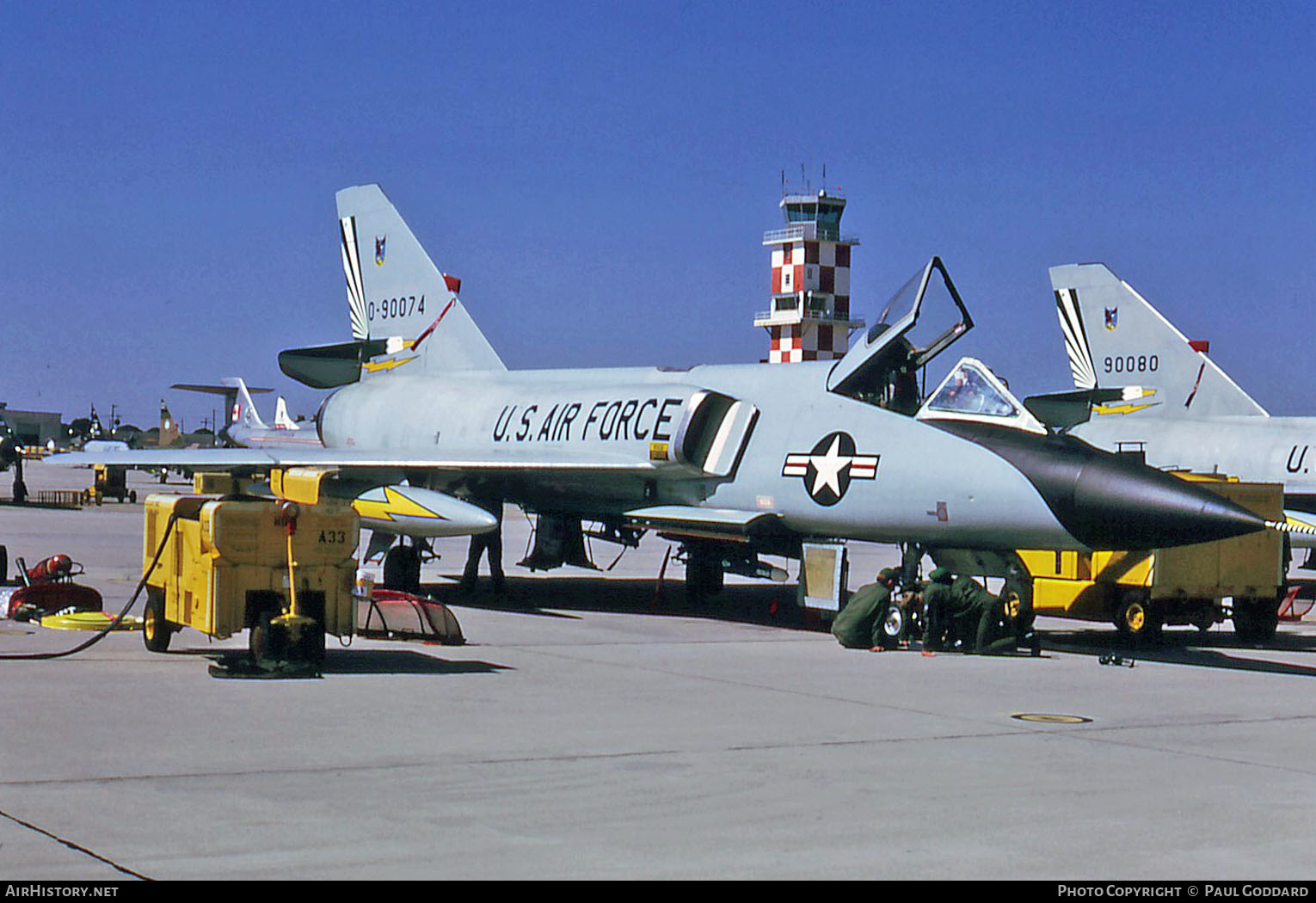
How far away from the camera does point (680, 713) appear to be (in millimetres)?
9445

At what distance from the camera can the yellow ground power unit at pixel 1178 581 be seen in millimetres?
14445

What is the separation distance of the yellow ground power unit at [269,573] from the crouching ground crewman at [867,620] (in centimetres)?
464

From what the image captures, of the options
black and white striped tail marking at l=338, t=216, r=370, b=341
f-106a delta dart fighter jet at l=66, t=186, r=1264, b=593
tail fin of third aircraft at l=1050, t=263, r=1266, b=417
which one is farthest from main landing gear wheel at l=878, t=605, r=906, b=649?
tail fin of third aircraft at l=1050, t=263, r=1266, b=417

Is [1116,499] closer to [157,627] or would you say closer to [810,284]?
[157,627]

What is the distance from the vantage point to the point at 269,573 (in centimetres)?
1080

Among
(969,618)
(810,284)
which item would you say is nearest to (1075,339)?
(969,618)

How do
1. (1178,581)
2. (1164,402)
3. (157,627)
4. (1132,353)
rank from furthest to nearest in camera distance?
(1132,353) < (1164,402) < (1178,581) < (157,627)

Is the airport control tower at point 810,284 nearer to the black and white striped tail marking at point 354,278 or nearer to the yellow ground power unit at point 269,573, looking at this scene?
the black and white striped tail marking at point 354,278

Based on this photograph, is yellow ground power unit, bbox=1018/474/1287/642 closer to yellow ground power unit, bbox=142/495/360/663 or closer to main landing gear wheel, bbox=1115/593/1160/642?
main landing gear wheel, bbox=1115/593/1160/642

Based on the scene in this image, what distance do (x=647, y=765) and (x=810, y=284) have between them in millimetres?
60964

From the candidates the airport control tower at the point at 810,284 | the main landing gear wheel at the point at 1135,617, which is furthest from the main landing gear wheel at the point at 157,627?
the airport control tower at the point at 810,284

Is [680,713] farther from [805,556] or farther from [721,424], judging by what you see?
[721,424]

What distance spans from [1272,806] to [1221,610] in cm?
912
